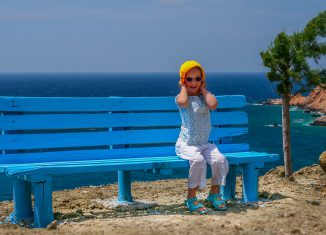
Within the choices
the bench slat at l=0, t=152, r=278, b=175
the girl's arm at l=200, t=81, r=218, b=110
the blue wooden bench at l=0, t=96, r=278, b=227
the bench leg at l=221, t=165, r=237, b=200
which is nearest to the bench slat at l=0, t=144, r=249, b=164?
the blue wooden bench at l=0, t=96, r=278, b=227

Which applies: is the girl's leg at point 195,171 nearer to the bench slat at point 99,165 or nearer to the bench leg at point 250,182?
the bench slat at point 99,165

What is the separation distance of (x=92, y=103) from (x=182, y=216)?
1.63 meters

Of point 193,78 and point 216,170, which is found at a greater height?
point 193,78

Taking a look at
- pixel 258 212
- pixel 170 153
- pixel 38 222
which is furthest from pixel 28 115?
pixel 258 212

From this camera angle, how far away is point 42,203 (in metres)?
5.68

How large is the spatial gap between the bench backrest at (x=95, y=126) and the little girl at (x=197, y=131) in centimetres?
41

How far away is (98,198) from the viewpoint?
25.5 feet

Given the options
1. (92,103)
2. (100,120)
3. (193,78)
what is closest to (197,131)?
(193,78)

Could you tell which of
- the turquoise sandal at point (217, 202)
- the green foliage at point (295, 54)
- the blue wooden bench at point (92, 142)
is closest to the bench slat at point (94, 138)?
the blue wooden bench at point (92, 142)

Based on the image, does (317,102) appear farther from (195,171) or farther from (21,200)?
(21,200)

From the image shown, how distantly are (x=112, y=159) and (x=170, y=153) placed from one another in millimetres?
770

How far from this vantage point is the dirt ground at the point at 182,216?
555cm

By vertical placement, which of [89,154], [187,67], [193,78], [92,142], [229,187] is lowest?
[229,187]

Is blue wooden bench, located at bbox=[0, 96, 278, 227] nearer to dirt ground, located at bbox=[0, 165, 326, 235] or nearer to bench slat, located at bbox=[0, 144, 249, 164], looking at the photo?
bench slat, located at bbox=[0, 144, 249, 164]
